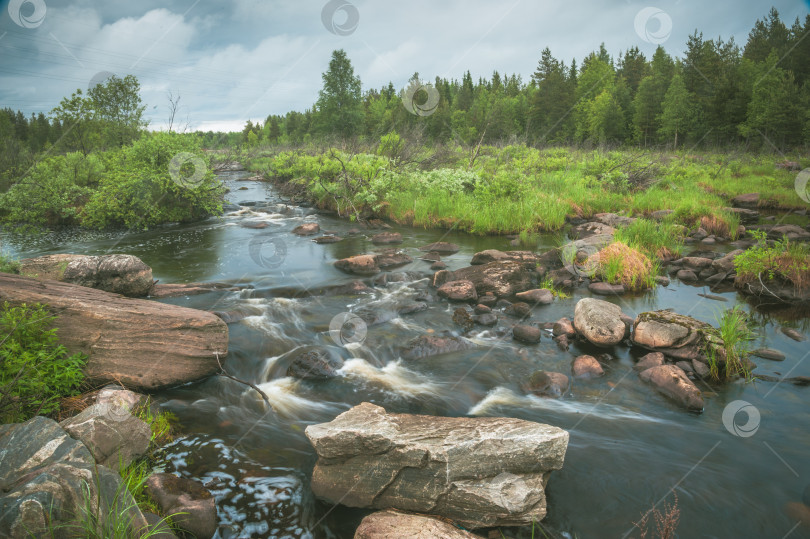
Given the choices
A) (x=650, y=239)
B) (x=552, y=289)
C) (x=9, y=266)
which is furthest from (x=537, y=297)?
(x=9, y=266)

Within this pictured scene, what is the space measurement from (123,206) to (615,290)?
16688 mm

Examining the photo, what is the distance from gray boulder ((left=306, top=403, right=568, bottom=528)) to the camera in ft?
11.1

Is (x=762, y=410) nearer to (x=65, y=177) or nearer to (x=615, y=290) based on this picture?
(x=615, y=290)

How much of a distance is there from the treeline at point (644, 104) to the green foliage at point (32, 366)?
25.2 meters

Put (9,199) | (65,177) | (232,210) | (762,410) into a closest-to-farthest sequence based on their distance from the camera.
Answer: (762,410), (9,199), (65,177), (232,210)

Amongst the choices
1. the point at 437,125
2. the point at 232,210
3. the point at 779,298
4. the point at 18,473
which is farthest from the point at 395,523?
the point at 437,125

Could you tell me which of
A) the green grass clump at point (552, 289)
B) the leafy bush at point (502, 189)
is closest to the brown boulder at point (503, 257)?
the green grass clump at point (552, 289)

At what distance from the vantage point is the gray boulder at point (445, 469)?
3371mm

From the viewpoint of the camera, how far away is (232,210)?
19.8 meters

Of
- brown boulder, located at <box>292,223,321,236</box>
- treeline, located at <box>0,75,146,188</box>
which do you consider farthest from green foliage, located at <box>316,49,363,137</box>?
brown boulder, located at <box>292,223,321,236</box>

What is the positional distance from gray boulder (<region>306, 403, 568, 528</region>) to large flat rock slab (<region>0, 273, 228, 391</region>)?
2747mm

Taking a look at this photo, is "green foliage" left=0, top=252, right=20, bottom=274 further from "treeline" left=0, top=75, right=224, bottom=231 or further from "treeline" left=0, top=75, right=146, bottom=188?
"treeline" left=0, top=75, right=146, bottom=188

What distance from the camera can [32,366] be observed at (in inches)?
161

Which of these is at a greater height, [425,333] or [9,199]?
[9,199]
